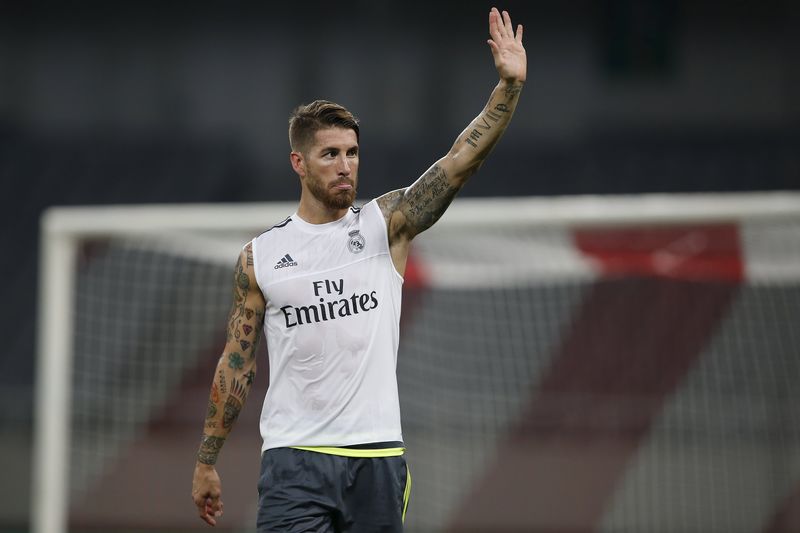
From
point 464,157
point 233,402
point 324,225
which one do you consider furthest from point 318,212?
point 233,402

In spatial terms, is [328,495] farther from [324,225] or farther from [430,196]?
[430,196]

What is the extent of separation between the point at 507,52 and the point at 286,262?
917 millimetres

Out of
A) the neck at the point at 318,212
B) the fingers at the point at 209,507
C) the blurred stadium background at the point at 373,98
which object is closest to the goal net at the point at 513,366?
the blurred stadium background at the point at 373,98

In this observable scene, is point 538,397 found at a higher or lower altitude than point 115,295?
lower

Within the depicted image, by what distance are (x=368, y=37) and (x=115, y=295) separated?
5.19 meters

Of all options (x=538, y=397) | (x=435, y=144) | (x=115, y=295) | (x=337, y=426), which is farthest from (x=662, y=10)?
(x=337, y=426)

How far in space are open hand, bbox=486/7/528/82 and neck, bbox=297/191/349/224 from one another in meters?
0.66

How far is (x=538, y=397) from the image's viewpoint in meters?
9.67

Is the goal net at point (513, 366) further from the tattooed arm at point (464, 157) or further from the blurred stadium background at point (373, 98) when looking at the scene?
the tattooed arm at point (464, 157)

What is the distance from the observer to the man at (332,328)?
3512 mm

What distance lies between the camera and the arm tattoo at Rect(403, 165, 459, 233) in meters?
3.58

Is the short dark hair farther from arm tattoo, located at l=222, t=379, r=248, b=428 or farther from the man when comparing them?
arm tattoo, located at l=222, t=379, r=248, b=428

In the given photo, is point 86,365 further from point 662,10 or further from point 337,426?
point 662,10

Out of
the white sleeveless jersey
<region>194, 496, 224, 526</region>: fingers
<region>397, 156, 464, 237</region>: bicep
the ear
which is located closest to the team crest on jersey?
the white sleeveless jersey
